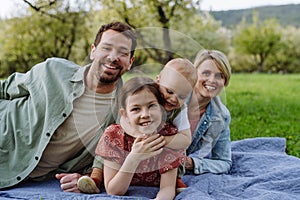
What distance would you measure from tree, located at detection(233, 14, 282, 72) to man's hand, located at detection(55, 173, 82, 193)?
2634 centimetres

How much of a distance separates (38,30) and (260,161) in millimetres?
15753

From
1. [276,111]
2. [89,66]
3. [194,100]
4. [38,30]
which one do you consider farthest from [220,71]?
[38,30]

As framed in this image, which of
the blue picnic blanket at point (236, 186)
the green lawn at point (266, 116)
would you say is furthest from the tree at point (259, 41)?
the blue picnic blanket at point (236, 186)

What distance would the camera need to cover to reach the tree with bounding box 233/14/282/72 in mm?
28656

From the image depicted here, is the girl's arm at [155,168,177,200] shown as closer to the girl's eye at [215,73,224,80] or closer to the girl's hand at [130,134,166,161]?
the girl's hand at [130,134,166,161]

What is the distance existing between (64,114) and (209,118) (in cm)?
97

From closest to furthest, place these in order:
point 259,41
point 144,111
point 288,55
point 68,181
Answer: point 144,111, point 68,181, point 288,55, point 259,41

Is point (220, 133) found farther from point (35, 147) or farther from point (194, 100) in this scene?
→ point (35, 147)

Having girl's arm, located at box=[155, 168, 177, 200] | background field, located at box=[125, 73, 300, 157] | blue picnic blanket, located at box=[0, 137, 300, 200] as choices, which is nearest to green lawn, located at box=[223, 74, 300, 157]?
background field, located at box=[125, 73, 300, 157]

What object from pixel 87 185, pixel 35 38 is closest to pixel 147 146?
pixel 87 185

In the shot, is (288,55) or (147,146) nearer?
(147,146)

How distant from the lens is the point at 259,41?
29547 millimetres

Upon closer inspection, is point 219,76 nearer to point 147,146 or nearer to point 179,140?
point 179,140

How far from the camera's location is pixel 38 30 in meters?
17.6
